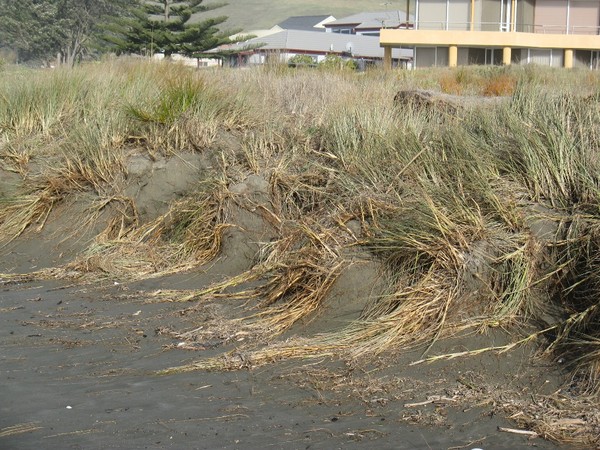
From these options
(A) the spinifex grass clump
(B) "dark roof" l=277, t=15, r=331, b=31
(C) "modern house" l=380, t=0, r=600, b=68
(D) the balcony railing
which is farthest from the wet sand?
(B) "dark roof" l=277, t=15, r=331, b=31

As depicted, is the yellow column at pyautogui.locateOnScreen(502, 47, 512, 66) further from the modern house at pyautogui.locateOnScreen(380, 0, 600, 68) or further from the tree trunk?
the tree trunk

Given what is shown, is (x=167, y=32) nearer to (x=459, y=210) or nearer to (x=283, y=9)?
(x=459, y=210)

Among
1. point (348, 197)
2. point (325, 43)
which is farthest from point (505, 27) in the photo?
point (348, 197)

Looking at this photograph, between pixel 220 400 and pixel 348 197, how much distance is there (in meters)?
3.01

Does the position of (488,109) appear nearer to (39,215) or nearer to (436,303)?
(436,303)

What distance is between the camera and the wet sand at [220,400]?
19.2 ft

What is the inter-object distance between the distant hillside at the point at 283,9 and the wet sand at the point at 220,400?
118 meters

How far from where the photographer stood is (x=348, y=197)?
8.91m

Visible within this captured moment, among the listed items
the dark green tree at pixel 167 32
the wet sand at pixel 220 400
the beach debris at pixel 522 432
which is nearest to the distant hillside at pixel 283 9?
the dark green tree at pixel 167 32

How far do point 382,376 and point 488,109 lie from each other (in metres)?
4.70

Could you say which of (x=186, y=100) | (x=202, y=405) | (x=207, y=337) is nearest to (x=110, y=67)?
(x=186, y=100)

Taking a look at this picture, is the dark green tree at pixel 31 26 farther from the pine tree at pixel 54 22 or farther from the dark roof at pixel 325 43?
the dark roof at pixel 325 43

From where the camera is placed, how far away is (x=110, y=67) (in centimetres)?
1546

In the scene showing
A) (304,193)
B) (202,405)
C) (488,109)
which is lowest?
(202,405)
